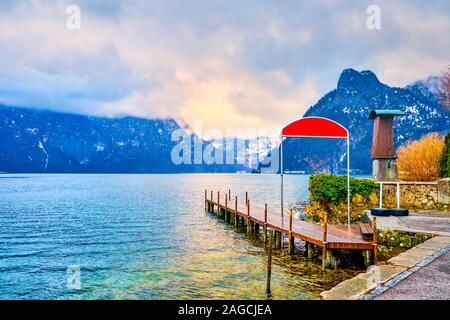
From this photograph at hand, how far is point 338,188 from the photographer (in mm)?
27281

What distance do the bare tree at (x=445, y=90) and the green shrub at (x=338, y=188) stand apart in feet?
52.3

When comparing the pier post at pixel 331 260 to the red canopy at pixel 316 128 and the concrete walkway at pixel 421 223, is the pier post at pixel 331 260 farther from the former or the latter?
the red canopy at pixel 316 128

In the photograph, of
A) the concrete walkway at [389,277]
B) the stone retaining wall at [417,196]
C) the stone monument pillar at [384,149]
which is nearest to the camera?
the concrete walkway at [389,277]

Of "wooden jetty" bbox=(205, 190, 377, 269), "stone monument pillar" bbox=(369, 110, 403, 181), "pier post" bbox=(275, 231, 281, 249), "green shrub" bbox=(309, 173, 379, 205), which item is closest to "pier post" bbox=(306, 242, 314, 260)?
"wooden jetty" bbox=(205, 190, 377, 269)

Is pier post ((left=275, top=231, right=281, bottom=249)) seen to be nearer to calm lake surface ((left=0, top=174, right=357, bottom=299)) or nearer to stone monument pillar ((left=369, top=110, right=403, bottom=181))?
calm lake surface ((left=0, top=174, right=357, bottom=299))

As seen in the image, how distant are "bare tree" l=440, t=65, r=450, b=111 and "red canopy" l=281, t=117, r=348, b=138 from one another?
23.2 m

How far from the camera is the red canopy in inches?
756

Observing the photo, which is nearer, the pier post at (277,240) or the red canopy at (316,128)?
the red canopy at (316,128)

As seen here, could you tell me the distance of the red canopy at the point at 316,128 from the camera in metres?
19.2

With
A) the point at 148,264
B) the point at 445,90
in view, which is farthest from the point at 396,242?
the point at 445,90

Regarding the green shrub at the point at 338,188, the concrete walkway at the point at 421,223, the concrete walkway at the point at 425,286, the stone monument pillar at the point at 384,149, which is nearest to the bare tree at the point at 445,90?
the stone monument pillar at the point at 384,149

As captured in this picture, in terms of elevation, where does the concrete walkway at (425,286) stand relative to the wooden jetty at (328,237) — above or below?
above
